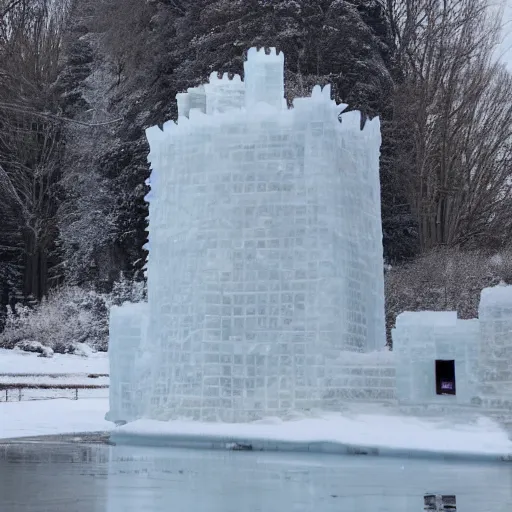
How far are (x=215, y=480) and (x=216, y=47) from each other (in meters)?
22.4

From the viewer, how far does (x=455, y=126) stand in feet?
102

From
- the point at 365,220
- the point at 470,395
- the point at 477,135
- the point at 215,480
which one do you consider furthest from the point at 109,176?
the point at 215,480

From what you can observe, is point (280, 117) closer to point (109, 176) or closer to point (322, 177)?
point (322, 177)

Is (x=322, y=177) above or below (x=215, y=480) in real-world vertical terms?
above

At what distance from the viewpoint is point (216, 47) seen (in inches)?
1229

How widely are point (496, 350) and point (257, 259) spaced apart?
11.9ft

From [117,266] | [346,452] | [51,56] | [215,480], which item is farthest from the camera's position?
[51,56]

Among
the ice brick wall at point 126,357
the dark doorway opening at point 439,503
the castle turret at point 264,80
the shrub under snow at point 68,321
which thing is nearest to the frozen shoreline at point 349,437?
the ice brick wall at point 126,357

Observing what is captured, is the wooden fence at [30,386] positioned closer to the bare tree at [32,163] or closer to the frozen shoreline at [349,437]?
the bare tree at [32,163]

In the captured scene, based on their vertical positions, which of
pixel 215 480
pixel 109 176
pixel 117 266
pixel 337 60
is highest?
pixel 337 60

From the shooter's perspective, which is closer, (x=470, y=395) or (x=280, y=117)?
(x=470, y=395)

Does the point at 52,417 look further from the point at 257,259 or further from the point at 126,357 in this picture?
the point at 257,259

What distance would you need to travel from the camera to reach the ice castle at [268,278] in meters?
14.9

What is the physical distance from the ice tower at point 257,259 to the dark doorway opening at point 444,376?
55.7 inches
